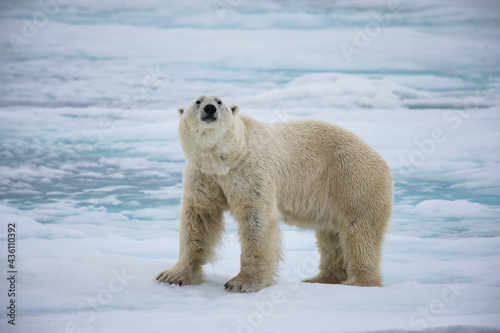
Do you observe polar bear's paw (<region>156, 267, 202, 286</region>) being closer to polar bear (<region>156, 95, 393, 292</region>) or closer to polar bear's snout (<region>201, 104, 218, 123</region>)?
polar bear (<region>156, 95, 393, 292</region>)

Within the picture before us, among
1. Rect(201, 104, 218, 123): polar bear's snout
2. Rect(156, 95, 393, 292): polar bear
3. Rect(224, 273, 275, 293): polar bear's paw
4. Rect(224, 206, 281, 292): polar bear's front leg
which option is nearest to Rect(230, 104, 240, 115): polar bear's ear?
Rect(156, 95, 393, 292): polar bear

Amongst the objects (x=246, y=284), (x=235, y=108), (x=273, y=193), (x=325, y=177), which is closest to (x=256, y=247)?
(x=246, y=284)

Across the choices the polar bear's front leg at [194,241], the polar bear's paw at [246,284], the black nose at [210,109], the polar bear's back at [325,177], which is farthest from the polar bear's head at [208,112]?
the polar bear's paw at [246,284]

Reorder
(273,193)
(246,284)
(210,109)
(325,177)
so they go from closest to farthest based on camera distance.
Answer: (210,109)
(246,284)
(273,193)
(325,177)

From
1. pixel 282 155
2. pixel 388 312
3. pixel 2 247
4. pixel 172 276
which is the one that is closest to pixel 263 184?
pixel 282 155

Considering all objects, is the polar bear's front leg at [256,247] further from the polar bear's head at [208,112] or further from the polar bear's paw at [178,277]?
the polar bear's head at [208,112]

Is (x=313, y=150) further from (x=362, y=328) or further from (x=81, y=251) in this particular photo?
(x=81, y=251)

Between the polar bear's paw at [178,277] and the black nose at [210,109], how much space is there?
1280 millimetres

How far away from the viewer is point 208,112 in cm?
402

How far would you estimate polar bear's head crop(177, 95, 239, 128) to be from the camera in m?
4.03

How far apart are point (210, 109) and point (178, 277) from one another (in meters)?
1.34

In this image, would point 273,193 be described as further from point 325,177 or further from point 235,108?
point 235,108

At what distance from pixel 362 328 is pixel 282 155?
70.1 inches

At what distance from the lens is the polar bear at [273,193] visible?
422 centimetres
